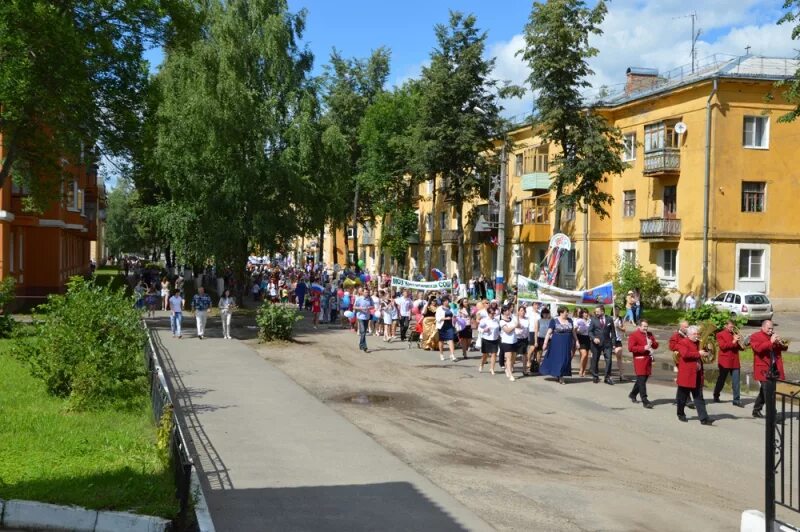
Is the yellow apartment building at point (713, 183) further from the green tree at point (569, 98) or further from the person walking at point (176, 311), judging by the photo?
the person walking at point (176, 311)

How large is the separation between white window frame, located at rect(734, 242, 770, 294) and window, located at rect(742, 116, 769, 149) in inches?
185

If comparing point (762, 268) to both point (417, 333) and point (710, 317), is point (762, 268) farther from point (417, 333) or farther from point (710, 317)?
point (417, 333)

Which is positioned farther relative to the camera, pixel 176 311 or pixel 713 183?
pixel 713 183

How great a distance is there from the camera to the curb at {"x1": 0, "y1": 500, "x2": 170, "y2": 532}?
7.29m

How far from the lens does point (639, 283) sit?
4031 centimetres

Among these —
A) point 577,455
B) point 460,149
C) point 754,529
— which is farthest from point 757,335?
point 460,149

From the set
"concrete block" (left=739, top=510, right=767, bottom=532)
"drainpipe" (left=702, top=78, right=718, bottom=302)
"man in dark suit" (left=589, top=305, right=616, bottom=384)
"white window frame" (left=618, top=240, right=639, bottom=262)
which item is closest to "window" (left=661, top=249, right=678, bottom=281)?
"white window frame" (left=618, top=240, right=639, bottom=262)

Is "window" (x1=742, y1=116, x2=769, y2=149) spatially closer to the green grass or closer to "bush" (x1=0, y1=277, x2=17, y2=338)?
"bush" (x1=0, y1=277, x2=17, y2=338)

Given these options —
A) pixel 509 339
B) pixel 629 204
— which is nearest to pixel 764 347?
pixel 509 339

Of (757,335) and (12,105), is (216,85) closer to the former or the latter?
(12,105)

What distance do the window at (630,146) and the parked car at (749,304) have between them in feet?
35.6

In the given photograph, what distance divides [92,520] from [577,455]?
21.4 ft

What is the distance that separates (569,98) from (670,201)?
26.8 feet

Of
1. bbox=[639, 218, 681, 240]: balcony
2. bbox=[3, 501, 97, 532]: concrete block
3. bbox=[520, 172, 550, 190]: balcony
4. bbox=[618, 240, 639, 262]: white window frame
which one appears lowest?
bbox=[3, 501, 97, 532]: concrete block
